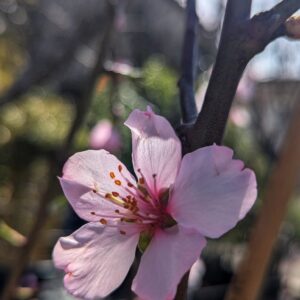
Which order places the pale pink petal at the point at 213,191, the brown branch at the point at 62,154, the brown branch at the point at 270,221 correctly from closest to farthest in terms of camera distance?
the pale pink petal at the point at 213,191 < the brown branch at the point at 270,221 < the brown branch at the point at 62,154

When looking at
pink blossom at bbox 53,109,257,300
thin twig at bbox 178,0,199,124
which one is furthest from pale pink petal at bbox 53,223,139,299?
thin twig at bbox 178,0,199,124

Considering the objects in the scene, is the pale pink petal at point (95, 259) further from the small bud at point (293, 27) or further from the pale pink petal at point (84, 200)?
the small bud at point (293, 27)

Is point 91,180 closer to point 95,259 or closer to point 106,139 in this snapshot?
point 95,259

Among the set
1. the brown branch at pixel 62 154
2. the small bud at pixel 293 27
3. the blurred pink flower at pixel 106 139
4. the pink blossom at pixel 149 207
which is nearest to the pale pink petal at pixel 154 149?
the pink blossom at pixel 149 207

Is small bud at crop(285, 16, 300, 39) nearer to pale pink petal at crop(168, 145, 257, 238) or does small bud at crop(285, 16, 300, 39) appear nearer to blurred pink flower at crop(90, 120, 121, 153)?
pale pink petal at crop(168, 145, 257, 238)

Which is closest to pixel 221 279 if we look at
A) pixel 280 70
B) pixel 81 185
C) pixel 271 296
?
pixel 271 296

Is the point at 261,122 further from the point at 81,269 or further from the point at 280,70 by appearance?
the point at 81,269
